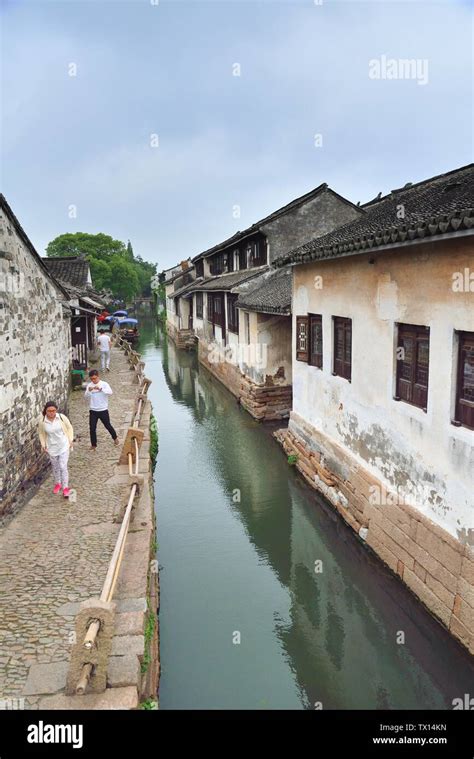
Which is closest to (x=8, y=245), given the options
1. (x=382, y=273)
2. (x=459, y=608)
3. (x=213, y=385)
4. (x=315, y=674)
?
(x=382, y=273)

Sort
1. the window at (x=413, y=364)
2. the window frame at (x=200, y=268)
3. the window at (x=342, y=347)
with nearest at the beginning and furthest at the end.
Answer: the window at (x=413, y=364)
the window at (x=342, y=347)
the window frame at (x=200, y=268)

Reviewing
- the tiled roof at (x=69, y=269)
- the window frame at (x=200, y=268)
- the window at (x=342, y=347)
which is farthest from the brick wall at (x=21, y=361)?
the window frame at (x=200, y=268)

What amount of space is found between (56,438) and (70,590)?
→ 282 cm

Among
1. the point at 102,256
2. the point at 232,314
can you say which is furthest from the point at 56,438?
the point at 102,256

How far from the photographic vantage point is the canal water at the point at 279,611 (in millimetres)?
6469

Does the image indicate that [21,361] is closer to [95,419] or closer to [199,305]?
[95,419]

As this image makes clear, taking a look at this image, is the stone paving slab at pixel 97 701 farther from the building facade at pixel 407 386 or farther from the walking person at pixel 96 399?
the walking person at pixel 96 399

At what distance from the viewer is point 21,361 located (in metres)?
8.85

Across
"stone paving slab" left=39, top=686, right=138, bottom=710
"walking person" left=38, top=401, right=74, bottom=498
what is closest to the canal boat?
"walking person" left=38, top=401, right=74, bottom=498

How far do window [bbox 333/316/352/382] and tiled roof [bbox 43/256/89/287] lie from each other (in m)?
16.0

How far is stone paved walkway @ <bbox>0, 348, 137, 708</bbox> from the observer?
210 inches

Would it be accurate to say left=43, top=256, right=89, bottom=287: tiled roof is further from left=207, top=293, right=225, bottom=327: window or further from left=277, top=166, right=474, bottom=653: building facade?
left=277, top=166, right=474, bottom=653: building facade

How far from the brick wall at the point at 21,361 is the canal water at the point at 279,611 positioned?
2858 millimetres

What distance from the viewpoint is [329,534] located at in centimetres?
1029
